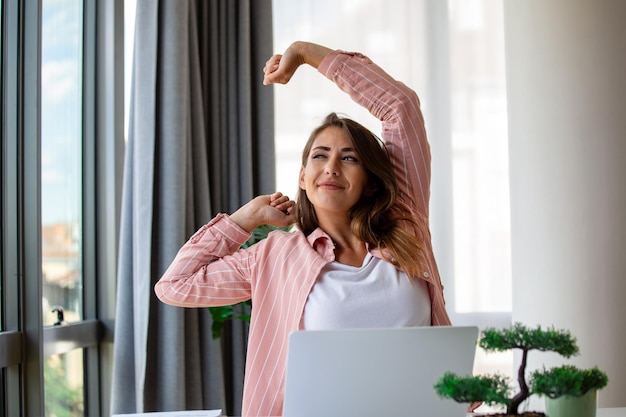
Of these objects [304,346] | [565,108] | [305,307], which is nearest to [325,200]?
[305,307]

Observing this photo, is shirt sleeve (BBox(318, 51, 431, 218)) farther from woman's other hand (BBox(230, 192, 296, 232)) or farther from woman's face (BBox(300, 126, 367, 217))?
woman's other hand (BBox(230, 192, 296, 232))

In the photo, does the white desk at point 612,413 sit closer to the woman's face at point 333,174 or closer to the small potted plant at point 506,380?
the small potted plant at point 506,380

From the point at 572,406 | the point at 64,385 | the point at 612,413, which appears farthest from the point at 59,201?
the point at 572,406

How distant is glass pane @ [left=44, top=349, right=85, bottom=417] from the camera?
283cm

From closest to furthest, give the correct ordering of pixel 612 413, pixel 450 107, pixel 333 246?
pixel 612 413
pixel 333 246
pixel 450 107

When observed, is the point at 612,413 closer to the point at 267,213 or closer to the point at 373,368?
the point at 373,368

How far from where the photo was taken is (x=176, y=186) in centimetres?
313

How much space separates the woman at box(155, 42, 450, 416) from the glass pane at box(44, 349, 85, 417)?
1.17 m

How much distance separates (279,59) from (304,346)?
1.03 m

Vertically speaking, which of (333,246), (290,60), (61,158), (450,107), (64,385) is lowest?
(64,385)

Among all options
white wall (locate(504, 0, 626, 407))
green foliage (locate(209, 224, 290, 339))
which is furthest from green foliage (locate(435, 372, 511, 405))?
white wall (locate(504, 0, 626, 407))

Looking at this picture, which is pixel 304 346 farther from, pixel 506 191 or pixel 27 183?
pixel 506 191

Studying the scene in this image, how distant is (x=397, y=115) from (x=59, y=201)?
154cm

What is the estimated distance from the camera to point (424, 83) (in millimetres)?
3746
